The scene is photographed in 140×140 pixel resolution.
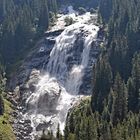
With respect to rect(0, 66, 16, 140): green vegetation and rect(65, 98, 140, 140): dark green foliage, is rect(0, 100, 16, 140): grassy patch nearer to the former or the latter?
rect(0, 66, 16, 140): green vegetation

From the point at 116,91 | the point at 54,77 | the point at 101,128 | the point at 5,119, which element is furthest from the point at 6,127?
the point at 54,77

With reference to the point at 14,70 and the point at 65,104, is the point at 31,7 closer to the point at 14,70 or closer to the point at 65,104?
the point at 14,70

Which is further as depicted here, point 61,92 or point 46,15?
point 46,15

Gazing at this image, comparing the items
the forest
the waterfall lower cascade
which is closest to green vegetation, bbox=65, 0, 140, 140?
the forest

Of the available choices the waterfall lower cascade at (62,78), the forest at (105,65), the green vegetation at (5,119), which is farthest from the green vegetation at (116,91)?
the green vegetation at (5,119)

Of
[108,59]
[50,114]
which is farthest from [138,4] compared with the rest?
[50,114]

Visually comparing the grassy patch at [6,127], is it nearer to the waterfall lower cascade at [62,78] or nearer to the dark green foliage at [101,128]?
the waterfall lower cascade at [62,78]

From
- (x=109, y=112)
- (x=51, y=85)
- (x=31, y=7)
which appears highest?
(x=31, y=7)

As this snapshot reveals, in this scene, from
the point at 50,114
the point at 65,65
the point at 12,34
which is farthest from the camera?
the point at 12,34
